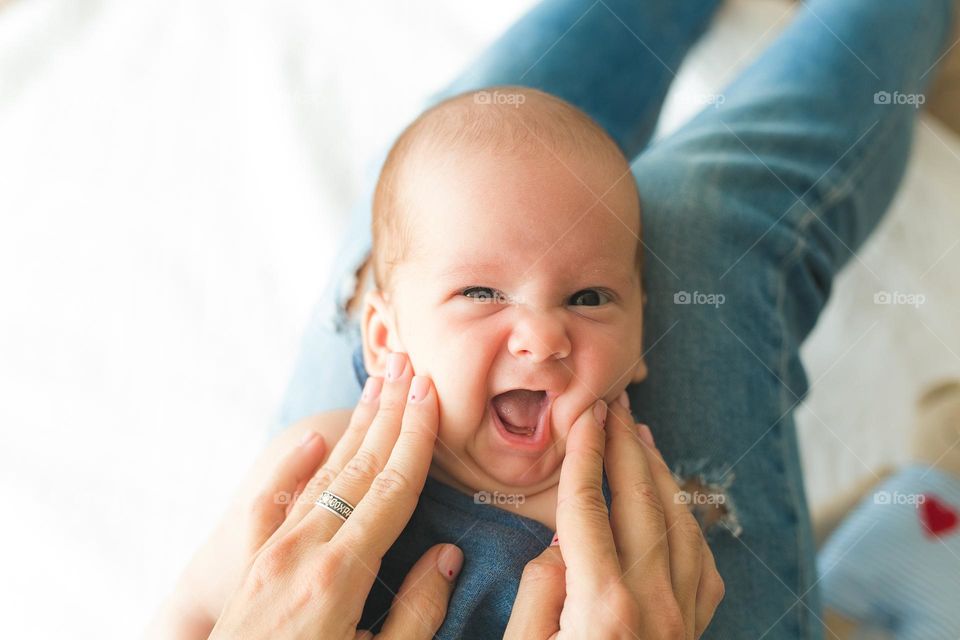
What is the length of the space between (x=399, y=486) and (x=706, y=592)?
1.05 feet

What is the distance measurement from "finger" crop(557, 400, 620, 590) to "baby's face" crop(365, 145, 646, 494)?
0.03 meters

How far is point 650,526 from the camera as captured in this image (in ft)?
2.41

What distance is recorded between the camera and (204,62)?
1.57 meters

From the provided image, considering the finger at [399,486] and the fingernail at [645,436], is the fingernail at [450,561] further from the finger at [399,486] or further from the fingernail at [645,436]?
the fingernail at [645,436]

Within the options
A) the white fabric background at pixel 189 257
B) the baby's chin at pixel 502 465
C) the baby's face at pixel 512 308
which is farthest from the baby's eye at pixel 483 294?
the white fabric background at pixel 189 257

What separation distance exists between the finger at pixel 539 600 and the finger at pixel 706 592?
149 mm

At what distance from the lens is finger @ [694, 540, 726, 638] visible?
0.76m

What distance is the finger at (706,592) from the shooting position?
0.76 metres

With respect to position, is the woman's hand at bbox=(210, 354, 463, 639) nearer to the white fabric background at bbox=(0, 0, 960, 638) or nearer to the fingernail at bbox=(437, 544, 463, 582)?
the fingernail at bbox=(437, 544, 463, 582)

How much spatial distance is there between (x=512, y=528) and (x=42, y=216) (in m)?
1.03

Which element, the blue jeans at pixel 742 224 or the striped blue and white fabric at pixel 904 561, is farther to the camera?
the striped blue and white fabric at pixel 904 561

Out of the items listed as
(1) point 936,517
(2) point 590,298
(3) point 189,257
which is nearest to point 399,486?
(2) point 590,298

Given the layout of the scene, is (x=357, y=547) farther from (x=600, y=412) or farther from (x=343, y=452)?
(x=600, y=412)

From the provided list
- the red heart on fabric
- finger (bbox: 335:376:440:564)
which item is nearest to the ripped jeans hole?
finger (bbox: 335:376:440:564)
